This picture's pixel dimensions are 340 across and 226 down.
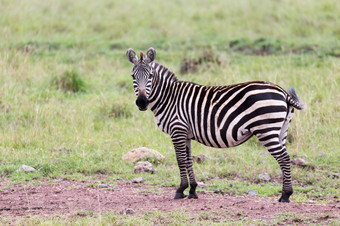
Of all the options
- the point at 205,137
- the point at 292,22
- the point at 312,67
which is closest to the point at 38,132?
the point at 205,137

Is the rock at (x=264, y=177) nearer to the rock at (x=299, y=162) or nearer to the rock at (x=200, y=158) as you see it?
the rock at (x=299, y=162)

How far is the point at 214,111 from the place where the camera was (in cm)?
674

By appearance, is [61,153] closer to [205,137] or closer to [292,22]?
[205,137]

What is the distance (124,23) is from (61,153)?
893cm

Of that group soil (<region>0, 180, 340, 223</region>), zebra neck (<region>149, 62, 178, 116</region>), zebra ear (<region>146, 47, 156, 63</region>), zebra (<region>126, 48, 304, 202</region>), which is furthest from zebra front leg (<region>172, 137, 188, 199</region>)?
zebra ear (<region>146, 47, 156, 63</region>)

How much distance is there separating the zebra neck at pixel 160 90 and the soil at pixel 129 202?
1.16m

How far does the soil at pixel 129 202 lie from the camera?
618 cm

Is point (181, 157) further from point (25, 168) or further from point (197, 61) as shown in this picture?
point (197, 61)

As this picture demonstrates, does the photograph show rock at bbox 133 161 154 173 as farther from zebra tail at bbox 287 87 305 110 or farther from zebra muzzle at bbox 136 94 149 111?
zebra tail at bbox 287 87 305 110

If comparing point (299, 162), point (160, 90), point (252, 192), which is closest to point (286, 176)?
point (252, 192)

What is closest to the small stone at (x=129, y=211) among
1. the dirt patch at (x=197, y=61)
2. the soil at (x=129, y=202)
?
the soil at (x=129, y=202)

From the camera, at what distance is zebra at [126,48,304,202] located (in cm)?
638

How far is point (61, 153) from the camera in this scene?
349 inches

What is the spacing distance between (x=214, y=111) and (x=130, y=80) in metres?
6.01
